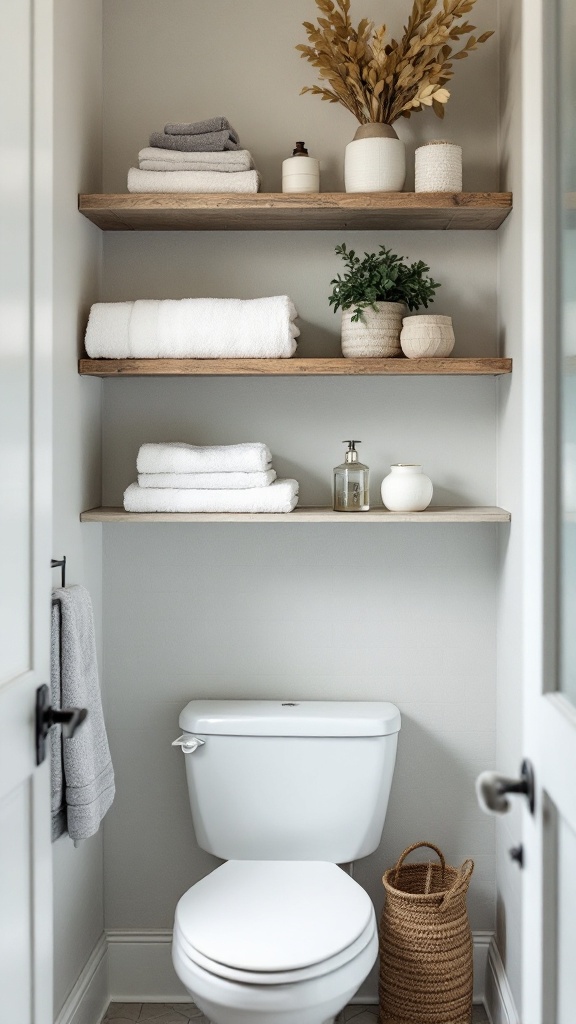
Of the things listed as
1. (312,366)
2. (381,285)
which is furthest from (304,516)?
(381,285)

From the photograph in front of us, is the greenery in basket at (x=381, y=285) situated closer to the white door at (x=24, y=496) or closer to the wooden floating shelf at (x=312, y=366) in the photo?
the wooden floating shelf at (x=312, y=366)

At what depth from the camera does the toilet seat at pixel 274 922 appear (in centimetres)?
160

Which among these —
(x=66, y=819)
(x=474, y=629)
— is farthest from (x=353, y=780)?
(x=66, y=819)

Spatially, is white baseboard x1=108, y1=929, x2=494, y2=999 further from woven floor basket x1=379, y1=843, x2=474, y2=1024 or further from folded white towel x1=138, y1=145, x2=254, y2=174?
folded white towel x1=138, y1=145, x2=254, y2=174

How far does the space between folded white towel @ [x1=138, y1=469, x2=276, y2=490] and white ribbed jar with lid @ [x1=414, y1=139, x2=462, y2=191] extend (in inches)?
27.6

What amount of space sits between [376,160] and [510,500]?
2.55 feet

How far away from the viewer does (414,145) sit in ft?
7.10

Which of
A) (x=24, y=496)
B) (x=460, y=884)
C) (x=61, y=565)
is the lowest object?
(x=460, y=884)

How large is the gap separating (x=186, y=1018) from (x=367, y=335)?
1596mm

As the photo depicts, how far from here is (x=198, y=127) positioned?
1.99 m

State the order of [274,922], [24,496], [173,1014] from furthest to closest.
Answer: [173,1014]
[274,922]
[24,496]

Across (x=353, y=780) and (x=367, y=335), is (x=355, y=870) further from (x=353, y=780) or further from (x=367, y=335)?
(x=367, y=335)

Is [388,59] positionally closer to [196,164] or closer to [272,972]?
[196,164]

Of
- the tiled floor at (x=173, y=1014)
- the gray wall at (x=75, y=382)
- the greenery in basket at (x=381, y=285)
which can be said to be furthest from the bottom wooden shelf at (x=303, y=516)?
the tiled floor at (x=173, y=1014)
